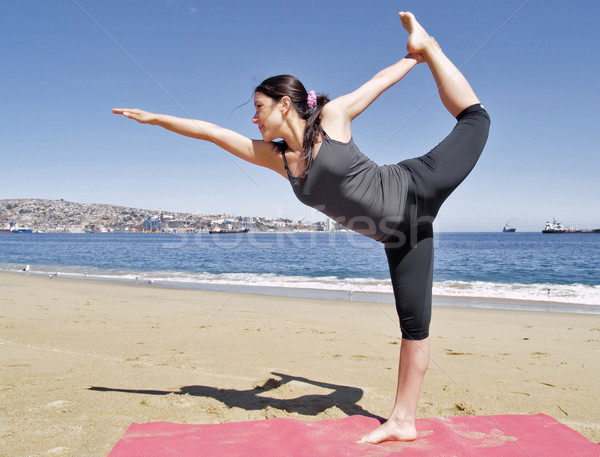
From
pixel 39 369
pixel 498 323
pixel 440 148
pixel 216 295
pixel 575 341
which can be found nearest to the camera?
pixel 440 148

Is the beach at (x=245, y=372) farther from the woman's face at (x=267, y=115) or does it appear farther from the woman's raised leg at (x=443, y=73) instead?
the woman's raised leg at (x=443, y=73)

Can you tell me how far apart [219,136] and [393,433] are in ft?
5.92

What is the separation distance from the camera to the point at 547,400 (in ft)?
9.64

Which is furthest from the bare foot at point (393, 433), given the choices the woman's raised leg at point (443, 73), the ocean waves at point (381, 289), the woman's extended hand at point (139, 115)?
the ocean waves at point (381, 289)

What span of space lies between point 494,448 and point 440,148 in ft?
4.89

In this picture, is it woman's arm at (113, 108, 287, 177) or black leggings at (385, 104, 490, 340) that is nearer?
black leggings at (385, 104, 490, 340)

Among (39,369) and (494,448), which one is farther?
(39,369)

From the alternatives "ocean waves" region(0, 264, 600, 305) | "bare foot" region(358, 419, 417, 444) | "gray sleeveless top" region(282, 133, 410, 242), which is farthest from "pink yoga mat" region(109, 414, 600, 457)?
"ocean waves" region(0, 264, 600, 305)

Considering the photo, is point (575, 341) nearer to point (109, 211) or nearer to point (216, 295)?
point (216, 295)

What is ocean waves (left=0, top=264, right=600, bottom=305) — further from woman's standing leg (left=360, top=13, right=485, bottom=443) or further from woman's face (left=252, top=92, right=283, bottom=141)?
woman's face (left=252, top=92, right=283, bottom=141)

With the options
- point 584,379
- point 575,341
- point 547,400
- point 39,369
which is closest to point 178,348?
point 39,369

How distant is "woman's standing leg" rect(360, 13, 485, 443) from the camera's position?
194 cm

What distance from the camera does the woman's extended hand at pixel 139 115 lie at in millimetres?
2273

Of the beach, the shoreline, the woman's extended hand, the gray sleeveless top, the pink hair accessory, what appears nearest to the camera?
the gray sleeveless top
